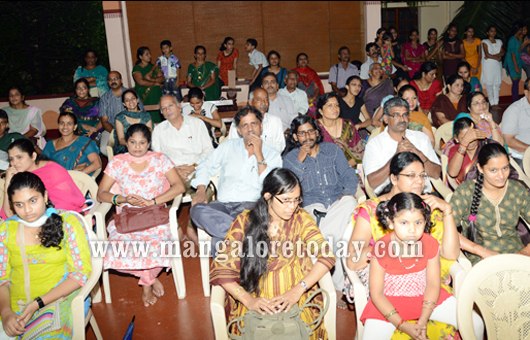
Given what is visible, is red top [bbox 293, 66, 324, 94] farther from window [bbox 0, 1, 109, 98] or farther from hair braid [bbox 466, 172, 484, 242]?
hair braid [bbox 466, 172, 484, 242]

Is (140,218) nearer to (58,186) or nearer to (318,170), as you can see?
(58,186)

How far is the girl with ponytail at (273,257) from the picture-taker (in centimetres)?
275

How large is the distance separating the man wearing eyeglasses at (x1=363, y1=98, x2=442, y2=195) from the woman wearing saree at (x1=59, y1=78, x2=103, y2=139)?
3.43 m

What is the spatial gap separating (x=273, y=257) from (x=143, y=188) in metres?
1.48

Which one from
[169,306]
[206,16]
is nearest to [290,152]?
[169,306]

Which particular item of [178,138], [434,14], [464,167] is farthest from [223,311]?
[434,14]

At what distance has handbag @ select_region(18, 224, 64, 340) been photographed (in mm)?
2672

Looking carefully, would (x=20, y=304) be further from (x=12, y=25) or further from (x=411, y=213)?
(x=12, y=25)

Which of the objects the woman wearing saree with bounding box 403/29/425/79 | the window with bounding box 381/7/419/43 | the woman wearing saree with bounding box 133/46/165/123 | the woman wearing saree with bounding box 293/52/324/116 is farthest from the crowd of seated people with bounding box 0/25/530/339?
the window with bounding box 381/7/419/43

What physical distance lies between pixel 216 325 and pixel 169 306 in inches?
45.5

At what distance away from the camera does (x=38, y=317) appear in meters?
2.72

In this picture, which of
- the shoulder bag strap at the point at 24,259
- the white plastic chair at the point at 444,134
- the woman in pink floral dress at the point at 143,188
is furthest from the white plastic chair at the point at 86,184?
the white plastic chair at the point at 444,134

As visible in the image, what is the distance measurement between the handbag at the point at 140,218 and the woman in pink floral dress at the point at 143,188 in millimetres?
38

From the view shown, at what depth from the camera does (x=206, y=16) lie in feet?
32.8
